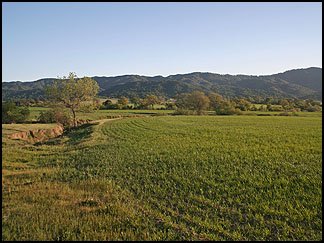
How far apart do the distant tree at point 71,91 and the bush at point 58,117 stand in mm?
3157

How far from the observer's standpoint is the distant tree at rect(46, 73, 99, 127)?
173ft

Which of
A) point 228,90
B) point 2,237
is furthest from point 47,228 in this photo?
point 228,90

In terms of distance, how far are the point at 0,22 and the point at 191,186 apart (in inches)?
338

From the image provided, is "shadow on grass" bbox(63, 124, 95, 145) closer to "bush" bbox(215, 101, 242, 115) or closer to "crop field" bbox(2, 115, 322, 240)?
"crop field" bbox(2, 115, 322, 240)

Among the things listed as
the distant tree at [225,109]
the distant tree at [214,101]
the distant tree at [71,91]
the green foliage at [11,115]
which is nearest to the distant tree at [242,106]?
the distant tree at [225,109]

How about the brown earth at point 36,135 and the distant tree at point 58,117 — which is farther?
the distant tree at point 58,117

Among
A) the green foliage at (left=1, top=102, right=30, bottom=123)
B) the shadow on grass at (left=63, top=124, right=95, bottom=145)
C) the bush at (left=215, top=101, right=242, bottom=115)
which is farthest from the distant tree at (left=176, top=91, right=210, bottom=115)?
the shadow on grass at (left=63, top=124, right=95, bottom=145)

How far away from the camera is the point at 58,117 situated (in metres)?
57.5

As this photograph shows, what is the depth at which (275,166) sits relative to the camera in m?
15.4

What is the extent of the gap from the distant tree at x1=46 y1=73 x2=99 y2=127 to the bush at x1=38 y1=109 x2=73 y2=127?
10.4 feet

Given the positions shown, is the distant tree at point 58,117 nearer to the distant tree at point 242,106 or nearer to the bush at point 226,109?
the bush at point 226,109

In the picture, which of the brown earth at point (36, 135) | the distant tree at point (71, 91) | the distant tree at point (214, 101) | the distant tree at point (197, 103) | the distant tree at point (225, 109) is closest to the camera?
the brown earth at point (36, 135)

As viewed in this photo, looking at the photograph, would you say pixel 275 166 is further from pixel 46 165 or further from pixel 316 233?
pixel 46 165

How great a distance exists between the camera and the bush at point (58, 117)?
5706cm
